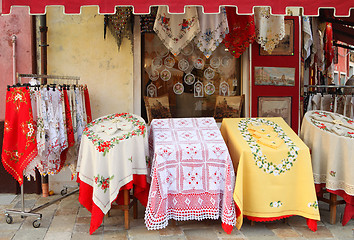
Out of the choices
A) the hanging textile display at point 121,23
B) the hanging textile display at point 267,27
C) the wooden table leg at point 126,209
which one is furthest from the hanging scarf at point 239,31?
the wooden table leg at point 126,209

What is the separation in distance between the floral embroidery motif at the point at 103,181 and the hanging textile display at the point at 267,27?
3.17 m

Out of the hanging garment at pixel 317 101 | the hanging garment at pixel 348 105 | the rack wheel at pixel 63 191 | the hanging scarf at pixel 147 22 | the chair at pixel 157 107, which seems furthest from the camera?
the hanging garment at pixel 317 101

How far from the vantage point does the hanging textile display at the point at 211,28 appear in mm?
5148

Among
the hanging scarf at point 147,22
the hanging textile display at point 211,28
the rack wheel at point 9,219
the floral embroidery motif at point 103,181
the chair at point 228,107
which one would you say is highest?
the hanging scarf at point 147,22

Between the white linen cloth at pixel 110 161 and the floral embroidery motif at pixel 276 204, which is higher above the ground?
the white linen cloth at pixel 110 161

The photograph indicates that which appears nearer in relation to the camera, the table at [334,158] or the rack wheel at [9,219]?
the table at [334,158]

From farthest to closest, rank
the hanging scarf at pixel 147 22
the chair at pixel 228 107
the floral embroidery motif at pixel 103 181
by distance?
the chair at pixel 228 107
the hanging scarf at pixel 147 22
the floral embroidery motif at pixel 103 181

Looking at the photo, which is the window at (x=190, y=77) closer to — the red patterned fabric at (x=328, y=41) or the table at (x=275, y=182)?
the table at (x=275, y=182)

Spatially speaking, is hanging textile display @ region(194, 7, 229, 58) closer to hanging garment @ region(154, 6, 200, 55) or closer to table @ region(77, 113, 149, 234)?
hanging garment @ region(154, 6, 200, 55)

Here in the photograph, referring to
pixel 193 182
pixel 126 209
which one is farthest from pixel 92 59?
pixel 193 182

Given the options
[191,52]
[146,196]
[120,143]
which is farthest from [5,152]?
[191,52]

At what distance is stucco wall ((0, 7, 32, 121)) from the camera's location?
5449mm

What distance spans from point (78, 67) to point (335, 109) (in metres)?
4.54

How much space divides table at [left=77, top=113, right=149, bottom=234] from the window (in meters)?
1.78
